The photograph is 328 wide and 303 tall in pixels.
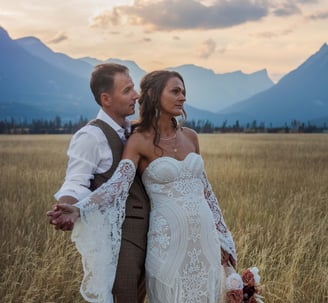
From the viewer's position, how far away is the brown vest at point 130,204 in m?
3.00

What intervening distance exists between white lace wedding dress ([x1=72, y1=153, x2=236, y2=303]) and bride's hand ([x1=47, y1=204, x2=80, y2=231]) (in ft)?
0.17

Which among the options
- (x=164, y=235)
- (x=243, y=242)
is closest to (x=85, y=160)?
(x=164, y=235)

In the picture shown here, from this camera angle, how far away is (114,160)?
300 cm

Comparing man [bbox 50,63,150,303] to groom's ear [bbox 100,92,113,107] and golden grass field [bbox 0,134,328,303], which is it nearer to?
groom's ear [bbox 100,92,113,107]

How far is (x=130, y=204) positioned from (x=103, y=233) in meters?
0.21

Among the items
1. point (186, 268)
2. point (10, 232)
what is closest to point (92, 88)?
point (186, 268)

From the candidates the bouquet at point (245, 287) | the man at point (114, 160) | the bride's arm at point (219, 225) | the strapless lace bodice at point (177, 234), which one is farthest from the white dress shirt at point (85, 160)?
the bouquet at point (245, 287)

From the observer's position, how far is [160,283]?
306 centimetres

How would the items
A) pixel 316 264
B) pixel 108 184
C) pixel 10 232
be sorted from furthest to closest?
pixel 10 232 → pixel 316 264 → pixel 108 184

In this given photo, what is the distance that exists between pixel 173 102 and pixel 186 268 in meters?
0.87

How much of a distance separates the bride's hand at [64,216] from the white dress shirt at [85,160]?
8 centimetres

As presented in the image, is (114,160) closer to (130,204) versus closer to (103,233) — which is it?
(130,204)

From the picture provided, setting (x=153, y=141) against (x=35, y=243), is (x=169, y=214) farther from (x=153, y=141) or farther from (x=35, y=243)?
(x=35, y=243)

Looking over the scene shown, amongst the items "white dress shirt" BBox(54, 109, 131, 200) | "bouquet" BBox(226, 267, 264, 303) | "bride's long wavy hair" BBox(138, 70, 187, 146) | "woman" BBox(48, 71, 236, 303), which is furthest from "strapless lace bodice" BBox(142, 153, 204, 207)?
"bouquet" BBox(226, 267, 264, 303)
